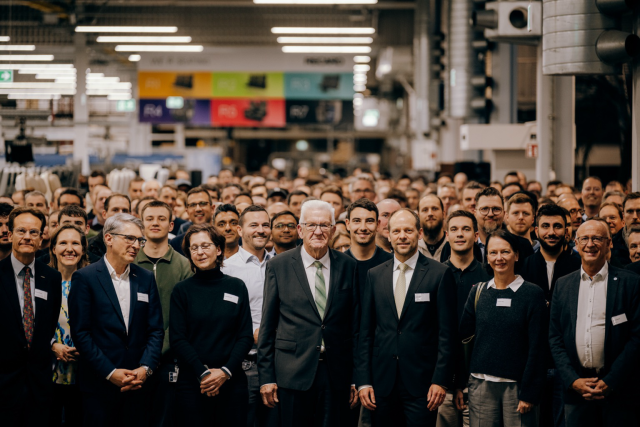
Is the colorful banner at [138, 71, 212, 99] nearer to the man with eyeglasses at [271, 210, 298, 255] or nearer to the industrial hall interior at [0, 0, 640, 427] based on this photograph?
the industrial hall interior at [0, 0, 640, 427]

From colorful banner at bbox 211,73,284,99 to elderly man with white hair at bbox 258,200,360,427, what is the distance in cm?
1637

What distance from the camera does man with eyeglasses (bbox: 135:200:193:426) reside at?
16.4 ft

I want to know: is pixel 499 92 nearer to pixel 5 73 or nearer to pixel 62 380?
pixel 5 73

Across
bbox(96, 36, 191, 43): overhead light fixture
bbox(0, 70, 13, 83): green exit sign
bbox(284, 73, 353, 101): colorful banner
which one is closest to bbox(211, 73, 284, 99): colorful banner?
bbox(284, 73, 353, 101): colorful banner

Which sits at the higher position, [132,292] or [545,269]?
[545,269]

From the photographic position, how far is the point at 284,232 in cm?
605

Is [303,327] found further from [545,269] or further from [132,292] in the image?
[545,269]

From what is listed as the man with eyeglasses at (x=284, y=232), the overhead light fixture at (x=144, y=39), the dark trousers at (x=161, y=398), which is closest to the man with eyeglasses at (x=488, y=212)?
the man with eyeglasses at (x=284, y=232)

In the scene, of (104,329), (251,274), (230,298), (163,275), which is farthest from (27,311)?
(251,274)

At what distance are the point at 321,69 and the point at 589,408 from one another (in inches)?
657

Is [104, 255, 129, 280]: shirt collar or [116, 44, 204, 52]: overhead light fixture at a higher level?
[116, 44, 204, 52]: overhead light fixture

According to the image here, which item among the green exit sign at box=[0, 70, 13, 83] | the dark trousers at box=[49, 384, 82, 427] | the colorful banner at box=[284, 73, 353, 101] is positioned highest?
the colorful banner at box=[284, 73, 353, 101]

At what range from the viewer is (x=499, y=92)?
1553cm

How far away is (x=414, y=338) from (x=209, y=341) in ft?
3.97
